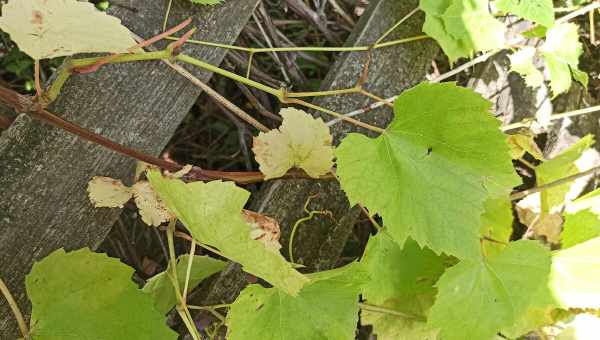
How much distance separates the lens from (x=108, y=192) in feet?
2.96

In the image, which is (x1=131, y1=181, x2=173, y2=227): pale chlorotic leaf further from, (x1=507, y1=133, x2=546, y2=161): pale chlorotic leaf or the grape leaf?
the grape leaf

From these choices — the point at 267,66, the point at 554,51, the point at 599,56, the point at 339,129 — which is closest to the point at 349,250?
the point at 339,129

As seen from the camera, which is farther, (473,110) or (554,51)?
(554,51)

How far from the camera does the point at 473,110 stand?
94cm

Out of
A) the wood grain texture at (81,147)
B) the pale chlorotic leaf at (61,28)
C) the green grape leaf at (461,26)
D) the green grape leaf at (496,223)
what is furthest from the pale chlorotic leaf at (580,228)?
the pale chlorotic leaf at (61,28)

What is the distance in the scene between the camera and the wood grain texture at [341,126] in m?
1.07

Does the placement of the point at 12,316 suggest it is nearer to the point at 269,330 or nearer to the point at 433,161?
the point at 269,330

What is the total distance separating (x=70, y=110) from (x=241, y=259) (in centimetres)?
40

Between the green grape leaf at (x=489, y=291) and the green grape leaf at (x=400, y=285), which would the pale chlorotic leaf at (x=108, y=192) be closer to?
the green grape leaf at (x=400, y=285)

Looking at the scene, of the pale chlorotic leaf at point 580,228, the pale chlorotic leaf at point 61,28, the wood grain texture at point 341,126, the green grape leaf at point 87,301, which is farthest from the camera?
the pale chlorotic leaf at point 580,228

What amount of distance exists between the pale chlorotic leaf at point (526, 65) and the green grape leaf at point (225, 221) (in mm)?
758

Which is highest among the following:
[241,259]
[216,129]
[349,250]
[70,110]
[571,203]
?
[70,110]

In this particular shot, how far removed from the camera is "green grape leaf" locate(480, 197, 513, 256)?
121 centimetres

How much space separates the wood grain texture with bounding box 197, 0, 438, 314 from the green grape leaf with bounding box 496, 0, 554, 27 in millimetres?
166
